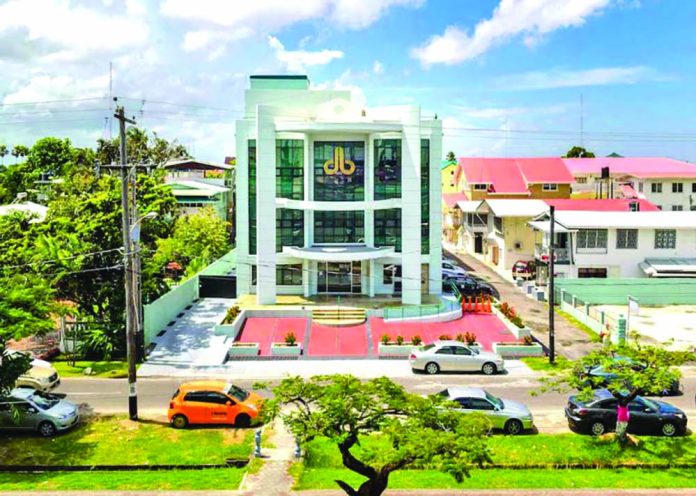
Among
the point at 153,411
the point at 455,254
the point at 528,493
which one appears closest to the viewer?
the point at 528,493

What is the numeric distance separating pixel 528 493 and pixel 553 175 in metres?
56.4

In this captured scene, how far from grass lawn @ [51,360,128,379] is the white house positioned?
97.6ft

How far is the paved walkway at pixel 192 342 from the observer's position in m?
29.5

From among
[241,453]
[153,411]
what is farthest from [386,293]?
[241,453]

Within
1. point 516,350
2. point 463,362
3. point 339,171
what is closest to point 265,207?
point 339,171

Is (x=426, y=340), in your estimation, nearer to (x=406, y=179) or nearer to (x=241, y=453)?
(x=406, y=179)

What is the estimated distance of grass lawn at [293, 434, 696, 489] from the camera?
16547 millimetres

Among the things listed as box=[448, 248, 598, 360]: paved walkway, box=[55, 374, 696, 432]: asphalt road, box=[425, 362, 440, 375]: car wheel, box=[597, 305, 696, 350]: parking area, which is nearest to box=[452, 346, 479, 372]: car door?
box=[55, 374, 696, 432]: asphalt road

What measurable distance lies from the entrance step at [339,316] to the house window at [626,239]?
20483 mm

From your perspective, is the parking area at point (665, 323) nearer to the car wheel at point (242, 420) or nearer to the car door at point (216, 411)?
the car wheel at point (242, 420)

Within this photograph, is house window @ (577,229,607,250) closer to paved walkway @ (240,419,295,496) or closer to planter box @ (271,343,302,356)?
planter box @ (271,343,302,356)

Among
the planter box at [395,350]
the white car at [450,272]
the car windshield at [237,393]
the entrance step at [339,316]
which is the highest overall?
the white car at [450,272]

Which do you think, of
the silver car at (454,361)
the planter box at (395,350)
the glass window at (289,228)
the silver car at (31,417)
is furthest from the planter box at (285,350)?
the glass window at (289,228)

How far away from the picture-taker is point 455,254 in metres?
67.1
